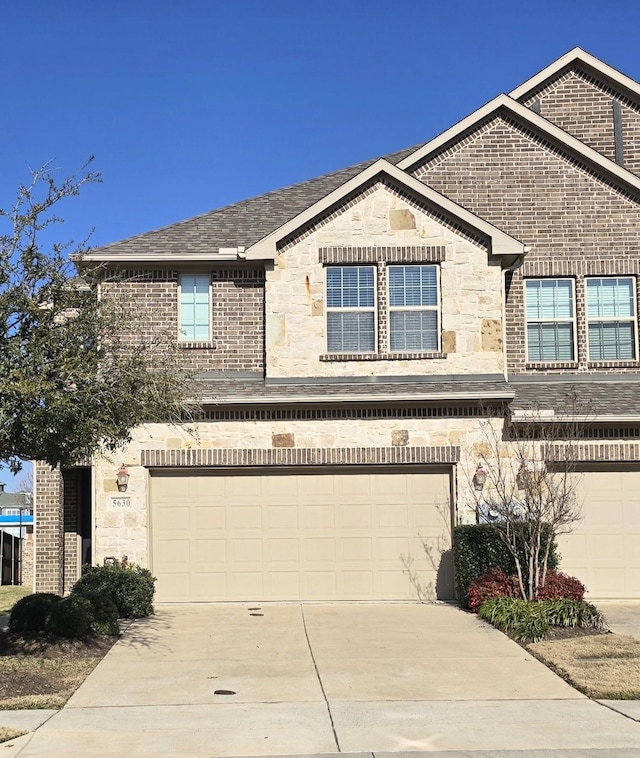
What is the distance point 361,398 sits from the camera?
16750 mm

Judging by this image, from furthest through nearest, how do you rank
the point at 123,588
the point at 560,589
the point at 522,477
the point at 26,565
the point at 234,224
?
1. the point at 26,565
2. the point at 234,224
3. the point at 522,477
4. the point at 123,588
5. the point at 560,589

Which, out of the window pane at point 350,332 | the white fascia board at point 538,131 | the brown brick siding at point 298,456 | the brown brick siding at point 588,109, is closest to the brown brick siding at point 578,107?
the brown brick siding at point 588,109

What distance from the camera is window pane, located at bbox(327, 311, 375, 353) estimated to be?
1783cm

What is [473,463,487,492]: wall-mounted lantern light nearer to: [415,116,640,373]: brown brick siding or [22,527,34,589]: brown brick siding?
[415,116,640,373]: brown brick siding

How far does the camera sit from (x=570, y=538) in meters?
17.1

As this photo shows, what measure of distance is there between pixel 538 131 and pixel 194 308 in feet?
25.1

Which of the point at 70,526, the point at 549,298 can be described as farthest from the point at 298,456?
the point at 549,298

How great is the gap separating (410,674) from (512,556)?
15.8 feet

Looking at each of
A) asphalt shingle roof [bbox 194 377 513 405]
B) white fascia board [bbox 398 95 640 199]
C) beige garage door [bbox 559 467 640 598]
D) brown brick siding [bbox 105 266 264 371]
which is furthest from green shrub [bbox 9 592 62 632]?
white fascia board [bbox 398 95 640 199]

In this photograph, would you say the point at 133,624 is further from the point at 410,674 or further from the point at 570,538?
the point at 570,538

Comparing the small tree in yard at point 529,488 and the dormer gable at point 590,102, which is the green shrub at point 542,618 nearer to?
the small tree in yard at point 529,488

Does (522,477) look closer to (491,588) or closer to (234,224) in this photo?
(491,588)

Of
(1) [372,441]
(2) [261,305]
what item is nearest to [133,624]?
(1) [372,441]

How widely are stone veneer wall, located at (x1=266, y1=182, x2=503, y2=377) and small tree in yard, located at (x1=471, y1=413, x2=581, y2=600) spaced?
142 cm
